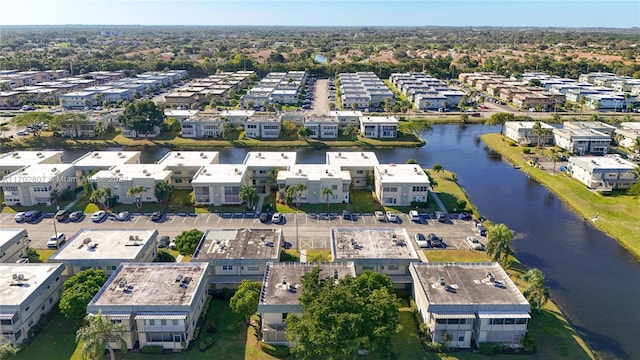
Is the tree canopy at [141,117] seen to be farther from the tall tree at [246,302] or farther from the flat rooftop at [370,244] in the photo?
the tall tree at [246,302]

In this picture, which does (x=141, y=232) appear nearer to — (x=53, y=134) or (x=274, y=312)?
(x=274, y=312)

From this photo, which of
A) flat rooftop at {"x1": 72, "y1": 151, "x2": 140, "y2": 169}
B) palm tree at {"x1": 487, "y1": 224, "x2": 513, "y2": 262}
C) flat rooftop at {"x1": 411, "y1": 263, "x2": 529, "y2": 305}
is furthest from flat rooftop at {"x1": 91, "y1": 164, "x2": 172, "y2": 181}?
palm tree at {"x1": 487, "y1": 224, "x2": 513, "y2": 262}

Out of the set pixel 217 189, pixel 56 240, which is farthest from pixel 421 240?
pixel 56 240

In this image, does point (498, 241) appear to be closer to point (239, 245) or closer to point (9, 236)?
point (239, 245)

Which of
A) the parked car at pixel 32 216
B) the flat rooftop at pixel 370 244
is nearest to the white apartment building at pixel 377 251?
the flat rooftop at pixel 370 244

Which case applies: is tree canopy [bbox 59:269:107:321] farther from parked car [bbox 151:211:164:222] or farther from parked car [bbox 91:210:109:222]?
parked car [bbox 91:210:109:222]

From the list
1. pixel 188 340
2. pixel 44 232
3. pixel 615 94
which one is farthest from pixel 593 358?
pixel 615 94
